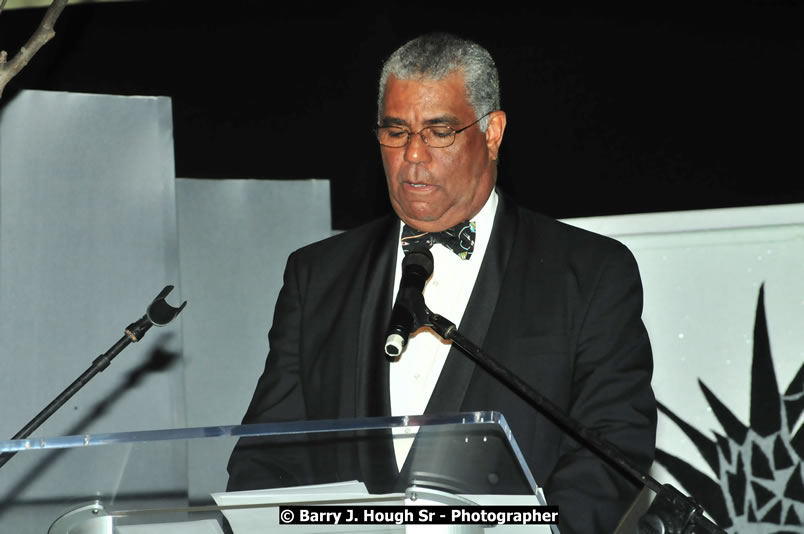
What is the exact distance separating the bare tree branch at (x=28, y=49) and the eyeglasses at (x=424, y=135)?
0.75 meters

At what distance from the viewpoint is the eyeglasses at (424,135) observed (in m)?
2.65

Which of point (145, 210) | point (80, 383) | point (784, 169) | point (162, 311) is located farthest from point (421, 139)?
point (784, 169)

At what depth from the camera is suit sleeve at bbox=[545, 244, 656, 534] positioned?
2.13 m

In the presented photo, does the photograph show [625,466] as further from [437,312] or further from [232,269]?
[232,269]

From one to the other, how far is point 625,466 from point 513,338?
2.62ft

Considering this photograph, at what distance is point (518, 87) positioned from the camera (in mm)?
4281

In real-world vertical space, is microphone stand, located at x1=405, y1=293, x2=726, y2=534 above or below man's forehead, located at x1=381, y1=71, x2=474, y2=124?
below

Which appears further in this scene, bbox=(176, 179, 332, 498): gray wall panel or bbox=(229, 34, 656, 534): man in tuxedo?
bbox=(176, 179, 332, 498): gray wall panel

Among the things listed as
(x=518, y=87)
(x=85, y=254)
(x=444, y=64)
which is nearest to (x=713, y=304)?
(x=518, y=87)

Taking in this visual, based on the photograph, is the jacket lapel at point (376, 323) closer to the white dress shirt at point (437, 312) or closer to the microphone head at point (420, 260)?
the white dress shirt at point (437, 312)

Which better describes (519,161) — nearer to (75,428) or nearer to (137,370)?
(137,370)

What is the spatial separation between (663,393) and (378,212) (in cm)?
134

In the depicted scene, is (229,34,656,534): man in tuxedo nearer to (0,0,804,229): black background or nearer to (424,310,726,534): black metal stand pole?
(424,310,726,534): black metal stand pole

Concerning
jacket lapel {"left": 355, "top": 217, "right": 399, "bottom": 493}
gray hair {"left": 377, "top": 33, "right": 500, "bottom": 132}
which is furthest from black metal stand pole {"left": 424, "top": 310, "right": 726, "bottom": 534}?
gray hair {"left": 377, "top": 33, "right": 500, "bottom": 132}
